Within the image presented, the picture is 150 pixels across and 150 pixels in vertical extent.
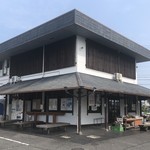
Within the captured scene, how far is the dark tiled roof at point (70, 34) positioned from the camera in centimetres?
1526

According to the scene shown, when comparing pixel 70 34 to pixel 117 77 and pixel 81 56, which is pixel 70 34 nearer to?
pixel 81 56

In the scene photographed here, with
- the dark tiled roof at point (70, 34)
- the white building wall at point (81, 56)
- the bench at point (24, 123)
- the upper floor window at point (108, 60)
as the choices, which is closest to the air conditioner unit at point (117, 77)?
the upper floor window at point (108, 60)

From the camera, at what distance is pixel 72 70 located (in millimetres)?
16672

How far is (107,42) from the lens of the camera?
18.2m

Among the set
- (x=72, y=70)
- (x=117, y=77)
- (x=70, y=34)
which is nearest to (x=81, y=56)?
(x=72, y=70)

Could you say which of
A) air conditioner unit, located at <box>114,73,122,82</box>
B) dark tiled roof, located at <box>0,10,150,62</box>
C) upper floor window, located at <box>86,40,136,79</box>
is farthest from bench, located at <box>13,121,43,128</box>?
air conditioner unit, located at <box>114,73,122,82</box>

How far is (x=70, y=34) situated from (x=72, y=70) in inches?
96.0

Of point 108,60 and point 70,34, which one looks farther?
point 108,60

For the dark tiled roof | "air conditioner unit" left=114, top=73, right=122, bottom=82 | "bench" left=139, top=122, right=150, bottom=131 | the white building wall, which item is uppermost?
the dark tiled roof

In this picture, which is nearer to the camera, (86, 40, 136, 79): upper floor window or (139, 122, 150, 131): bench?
(139, 122, 150, 131): bench

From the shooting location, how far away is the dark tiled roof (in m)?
15.3

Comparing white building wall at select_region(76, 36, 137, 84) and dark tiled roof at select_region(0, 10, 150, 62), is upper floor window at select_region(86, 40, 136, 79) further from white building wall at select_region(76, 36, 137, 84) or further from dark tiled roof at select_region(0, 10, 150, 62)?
dark tiled roof at select_region(0, 10, 150, 62)

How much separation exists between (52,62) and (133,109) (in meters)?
9.10

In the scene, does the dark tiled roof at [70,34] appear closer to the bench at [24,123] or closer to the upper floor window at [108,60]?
the upper floor window at [108,60]
